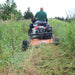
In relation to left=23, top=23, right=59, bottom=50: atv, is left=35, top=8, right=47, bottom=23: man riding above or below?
above

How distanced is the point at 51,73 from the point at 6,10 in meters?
3.56

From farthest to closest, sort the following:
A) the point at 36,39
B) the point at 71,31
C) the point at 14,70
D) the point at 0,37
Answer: the point at 36,39 < the point at 0,37 < the point at 71,31 < the point at 14,70

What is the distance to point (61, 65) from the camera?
275 centimetres

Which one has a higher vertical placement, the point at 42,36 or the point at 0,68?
the point at 42,36

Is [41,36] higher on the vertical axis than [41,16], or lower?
lower

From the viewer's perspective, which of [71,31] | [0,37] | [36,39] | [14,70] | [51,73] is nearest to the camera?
[14,70]

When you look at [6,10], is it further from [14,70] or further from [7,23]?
[14,70]

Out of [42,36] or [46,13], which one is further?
[46,13]

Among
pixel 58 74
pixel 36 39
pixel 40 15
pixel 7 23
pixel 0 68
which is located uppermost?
pixel 40 15

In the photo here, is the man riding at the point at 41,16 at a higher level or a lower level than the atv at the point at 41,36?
higher

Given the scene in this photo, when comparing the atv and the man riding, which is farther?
the man riding

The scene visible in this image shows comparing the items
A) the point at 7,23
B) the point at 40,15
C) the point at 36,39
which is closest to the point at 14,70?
the point at 36,39

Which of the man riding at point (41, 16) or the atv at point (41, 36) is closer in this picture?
the atv at point (41, 36)

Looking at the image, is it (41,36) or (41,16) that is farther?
(41,16)
